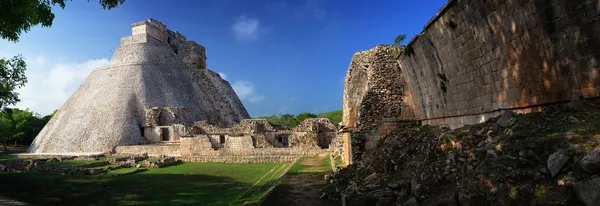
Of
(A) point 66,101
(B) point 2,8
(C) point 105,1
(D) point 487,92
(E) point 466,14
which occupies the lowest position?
(D) point 487,92

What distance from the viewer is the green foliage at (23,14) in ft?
26.2

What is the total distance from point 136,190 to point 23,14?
6.22 m

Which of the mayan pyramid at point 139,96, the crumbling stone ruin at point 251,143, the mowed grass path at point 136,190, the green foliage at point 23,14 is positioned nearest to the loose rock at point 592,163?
the mowed grass path at point 136,190

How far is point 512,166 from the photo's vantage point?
3488 millimetres

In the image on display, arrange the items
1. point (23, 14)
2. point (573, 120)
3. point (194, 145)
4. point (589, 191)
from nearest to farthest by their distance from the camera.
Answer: point (589, 191) → point (573, 120) → point (23, 14) → point (194, 145)

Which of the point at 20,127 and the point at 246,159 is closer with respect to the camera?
the point at 246,159

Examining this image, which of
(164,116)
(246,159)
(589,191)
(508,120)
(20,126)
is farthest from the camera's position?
(20,126)

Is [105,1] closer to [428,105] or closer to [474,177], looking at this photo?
[428,105]

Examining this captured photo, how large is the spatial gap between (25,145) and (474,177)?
61.6 metres

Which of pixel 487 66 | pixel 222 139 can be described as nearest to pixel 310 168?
pixel 487 66

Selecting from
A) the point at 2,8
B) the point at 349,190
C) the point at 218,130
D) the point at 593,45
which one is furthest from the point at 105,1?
the point at 218,130

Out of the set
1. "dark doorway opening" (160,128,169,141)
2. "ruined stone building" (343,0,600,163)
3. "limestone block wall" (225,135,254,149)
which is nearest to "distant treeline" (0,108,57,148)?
"dark doorway opening" (160,128,169,141)

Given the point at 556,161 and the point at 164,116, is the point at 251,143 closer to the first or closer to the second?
the point at 164,116

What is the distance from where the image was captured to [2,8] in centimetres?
795
